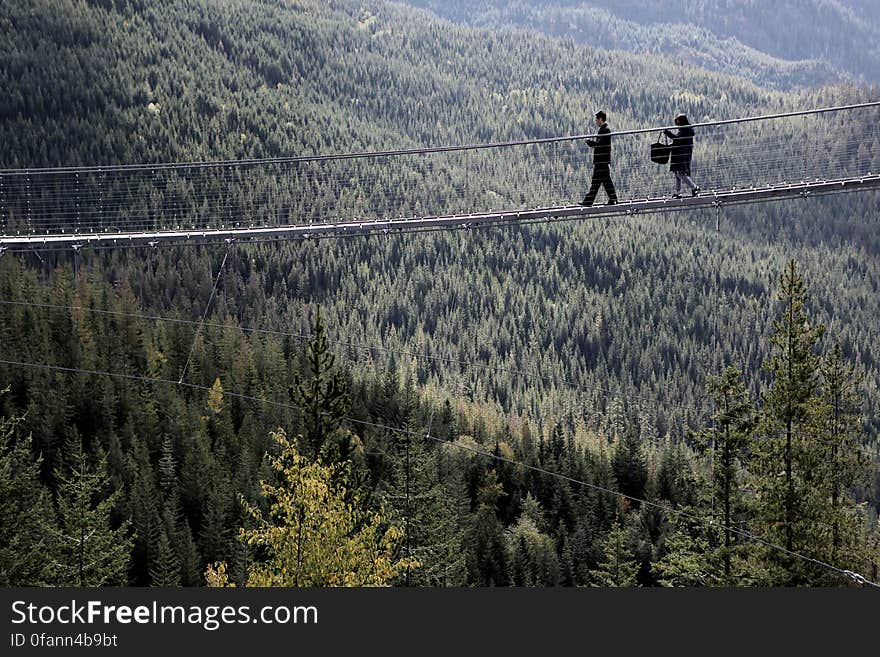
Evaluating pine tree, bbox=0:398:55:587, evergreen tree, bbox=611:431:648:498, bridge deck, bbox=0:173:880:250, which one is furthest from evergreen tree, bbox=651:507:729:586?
evergreen tree, bbox=611:431:648:498

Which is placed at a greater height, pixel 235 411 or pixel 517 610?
pixel 517 610

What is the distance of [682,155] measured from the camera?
21.9 m

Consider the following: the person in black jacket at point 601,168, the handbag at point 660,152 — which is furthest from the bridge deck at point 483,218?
the handbag at point 660,152

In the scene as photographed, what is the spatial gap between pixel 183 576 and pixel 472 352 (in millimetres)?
106513

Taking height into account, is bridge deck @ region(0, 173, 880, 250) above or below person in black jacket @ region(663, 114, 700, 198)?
below

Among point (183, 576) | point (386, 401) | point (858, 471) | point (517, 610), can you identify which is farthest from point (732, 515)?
point (386, 401)

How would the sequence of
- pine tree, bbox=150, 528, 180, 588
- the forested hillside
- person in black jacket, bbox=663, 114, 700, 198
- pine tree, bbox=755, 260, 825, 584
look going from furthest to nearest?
pine tree, bbox=150, 528, 180, 588 < the forested hillside < pine tree, bbox=755, 260, 825, 584 < person in black jacket, bbox=663, 114, 700, 198

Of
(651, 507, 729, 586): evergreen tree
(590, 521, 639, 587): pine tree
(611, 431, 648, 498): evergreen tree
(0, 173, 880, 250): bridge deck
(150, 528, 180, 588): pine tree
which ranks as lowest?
(611, 431, 648, 498): evergreen tree

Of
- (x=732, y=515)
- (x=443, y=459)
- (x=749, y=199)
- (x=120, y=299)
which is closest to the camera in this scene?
(x=749, y=199)

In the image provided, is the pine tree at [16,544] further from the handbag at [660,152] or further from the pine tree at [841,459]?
the handbag at [660,152]

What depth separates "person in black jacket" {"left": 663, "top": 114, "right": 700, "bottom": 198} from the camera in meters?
21.5

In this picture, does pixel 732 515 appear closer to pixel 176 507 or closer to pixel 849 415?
pixel 849 415

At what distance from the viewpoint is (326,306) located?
17150cm

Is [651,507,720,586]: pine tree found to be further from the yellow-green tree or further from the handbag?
the handbag
